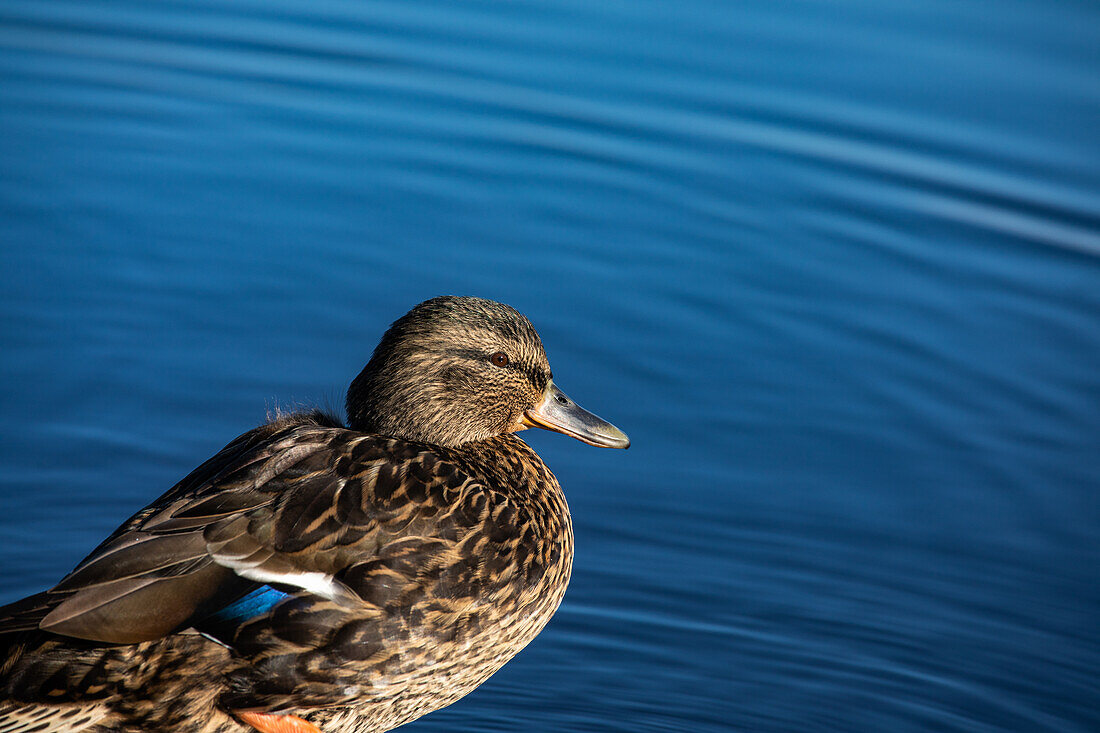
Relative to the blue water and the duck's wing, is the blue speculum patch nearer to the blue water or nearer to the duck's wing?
the duck's wing

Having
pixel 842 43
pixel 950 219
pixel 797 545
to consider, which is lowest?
pixel 797 545

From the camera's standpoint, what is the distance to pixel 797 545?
5660mm

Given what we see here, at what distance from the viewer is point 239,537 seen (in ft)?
13.0

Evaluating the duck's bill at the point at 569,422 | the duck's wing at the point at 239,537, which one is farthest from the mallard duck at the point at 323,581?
the duck's bill at the point at 569,422

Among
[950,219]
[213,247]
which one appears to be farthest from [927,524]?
[213,247]

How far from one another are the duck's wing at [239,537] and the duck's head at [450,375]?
0.93 feet

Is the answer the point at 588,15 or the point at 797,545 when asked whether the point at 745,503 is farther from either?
the point at 588,15

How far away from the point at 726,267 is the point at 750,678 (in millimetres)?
2792

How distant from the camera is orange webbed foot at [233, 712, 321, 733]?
4.00 meters

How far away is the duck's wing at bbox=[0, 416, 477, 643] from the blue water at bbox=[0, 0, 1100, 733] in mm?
1199

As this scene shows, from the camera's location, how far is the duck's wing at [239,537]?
12.4 feet

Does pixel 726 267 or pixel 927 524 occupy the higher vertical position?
pixel 726 267

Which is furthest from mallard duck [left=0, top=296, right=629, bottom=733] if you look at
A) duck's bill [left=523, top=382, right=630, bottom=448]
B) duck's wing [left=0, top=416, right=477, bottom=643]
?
duck's bill [left=523, top=382, right=630, bottom=448]

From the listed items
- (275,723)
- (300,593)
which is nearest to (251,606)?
(300,593)
